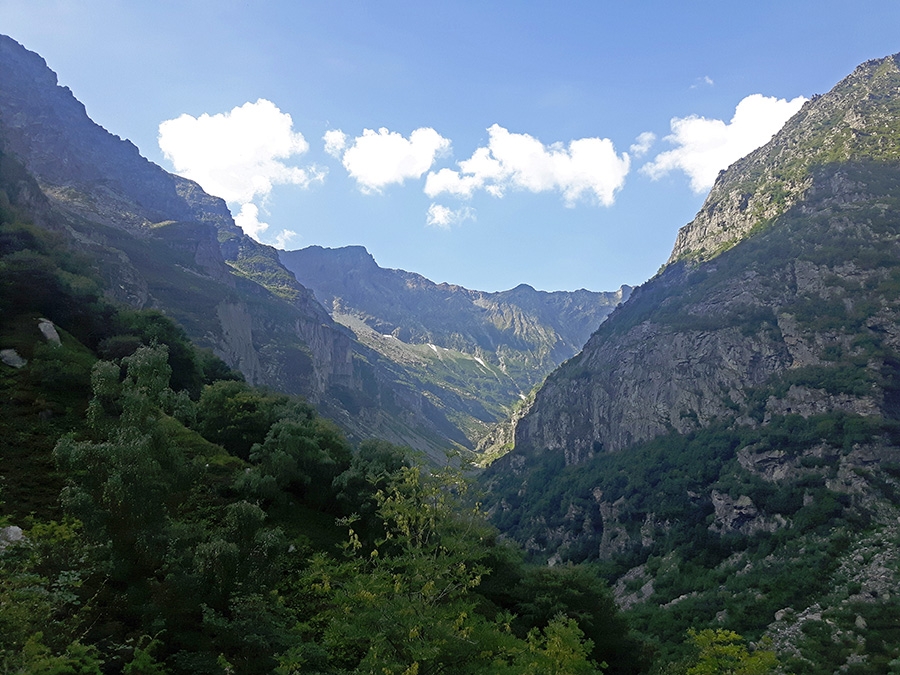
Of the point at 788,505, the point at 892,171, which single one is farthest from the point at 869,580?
the point at 892,171

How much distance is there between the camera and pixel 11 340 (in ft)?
124

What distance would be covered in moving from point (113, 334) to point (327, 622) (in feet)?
145

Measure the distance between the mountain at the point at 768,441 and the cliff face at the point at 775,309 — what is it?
587 mm

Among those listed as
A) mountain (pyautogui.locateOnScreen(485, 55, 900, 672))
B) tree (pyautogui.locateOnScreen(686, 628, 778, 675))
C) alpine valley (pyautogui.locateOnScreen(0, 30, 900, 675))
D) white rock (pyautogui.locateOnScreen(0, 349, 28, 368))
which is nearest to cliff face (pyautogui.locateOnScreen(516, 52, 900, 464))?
mountain (pyautogui.locateOnScreen(485, 55, 900, 672))

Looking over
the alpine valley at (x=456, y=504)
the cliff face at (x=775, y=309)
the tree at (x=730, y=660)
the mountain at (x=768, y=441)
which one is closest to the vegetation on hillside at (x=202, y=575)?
the alpine valley at (x=456, y=504)

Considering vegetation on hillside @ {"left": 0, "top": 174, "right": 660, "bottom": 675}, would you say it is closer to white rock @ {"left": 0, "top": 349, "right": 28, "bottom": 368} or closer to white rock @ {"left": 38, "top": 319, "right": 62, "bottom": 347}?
white rock @ {"left": 0, "top": 349, "right": 28, "bottom": 368}

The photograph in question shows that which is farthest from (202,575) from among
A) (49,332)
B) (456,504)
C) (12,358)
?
(49,332)

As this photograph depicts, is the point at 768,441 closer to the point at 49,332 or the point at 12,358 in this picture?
the point at 49,332

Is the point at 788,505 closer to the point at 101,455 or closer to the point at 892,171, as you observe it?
the point at 101,455

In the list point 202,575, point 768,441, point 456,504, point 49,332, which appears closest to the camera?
point 202,575

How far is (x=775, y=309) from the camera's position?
5477 inches

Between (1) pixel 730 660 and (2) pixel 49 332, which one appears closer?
(1) pixel 730 660

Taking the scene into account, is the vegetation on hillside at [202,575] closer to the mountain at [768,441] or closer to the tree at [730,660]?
the tree at [730,660]

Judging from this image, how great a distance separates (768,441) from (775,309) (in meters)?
48.0
